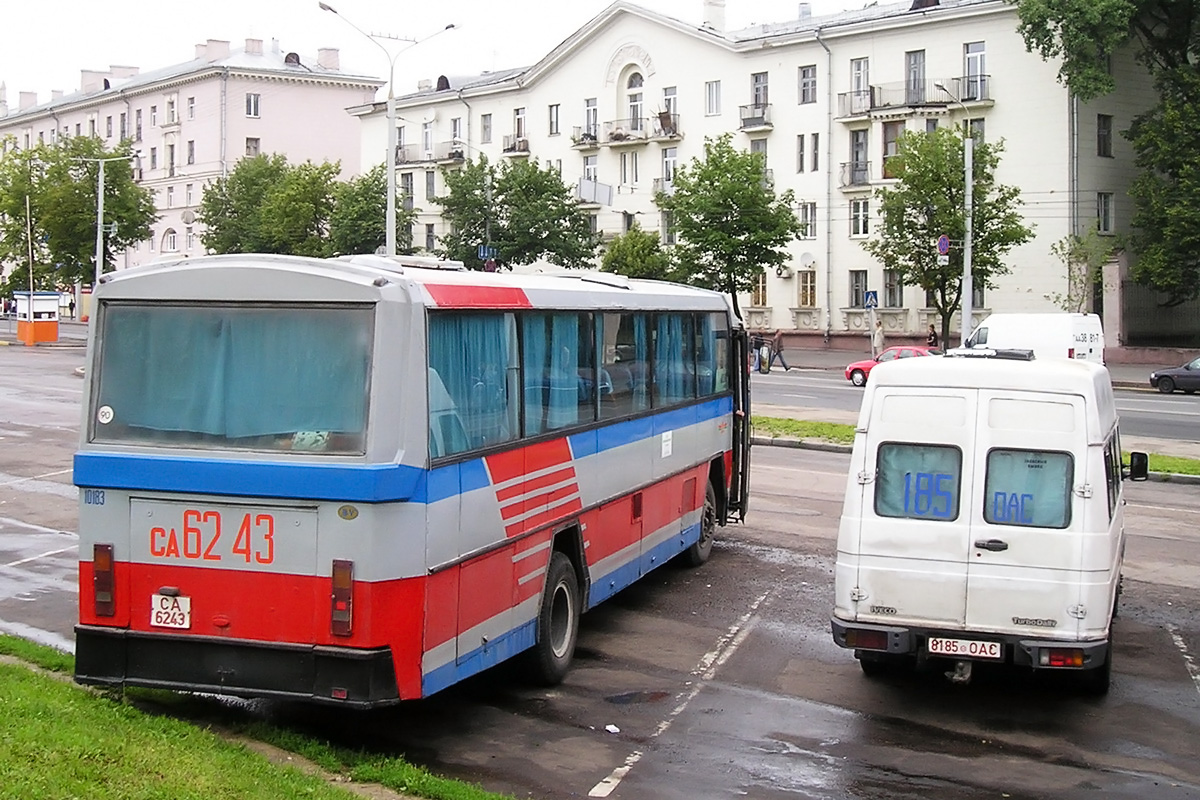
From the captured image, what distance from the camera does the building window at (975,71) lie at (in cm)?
5653

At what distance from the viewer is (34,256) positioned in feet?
267

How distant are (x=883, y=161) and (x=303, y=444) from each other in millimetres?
54620

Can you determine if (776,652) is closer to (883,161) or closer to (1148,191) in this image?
(1148,191)

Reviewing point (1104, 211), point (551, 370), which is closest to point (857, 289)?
point (1104, 211)

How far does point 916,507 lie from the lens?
31.5 feet

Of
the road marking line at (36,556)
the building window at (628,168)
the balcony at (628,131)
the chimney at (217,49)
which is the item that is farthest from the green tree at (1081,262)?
the chimney at (217,49)

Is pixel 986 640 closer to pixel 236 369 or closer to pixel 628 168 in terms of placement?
pixel 236 369

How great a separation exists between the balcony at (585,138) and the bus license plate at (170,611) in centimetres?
6458

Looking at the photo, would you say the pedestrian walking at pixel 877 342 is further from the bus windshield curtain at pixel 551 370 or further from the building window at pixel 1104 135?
the bus windshield curtain at pixel 551 370

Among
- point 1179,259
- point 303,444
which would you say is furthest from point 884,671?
point 1179,259

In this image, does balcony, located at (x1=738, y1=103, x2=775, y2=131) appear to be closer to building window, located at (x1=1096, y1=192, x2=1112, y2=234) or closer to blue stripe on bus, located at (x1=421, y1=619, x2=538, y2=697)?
building window, located at (x1=1096, y1=192, x2=1112, y2=234)

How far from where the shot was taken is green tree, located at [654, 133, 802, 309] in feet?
190

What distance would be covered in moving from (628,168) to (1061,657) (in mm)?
63198

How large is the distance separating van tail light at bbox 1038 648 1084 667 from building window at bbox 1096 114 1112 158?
166 feet
